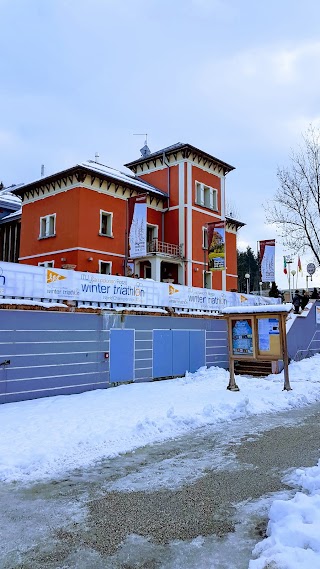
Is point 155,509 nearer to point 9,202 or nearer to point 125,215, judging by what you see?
point 125,215

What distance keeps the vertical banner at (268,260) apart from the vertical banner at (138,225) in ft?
29.3

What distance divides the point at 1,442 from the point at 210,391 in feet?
21.6

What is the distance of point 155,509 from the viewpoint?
4523mm

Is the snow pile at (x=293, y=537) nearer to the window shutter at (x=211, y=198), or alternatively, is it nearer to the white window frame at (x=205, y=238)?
the white window frame at (x=205, y=238)

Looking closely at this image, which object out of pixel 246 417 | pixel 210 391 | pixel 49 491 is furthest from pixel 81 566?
pixel 210 391

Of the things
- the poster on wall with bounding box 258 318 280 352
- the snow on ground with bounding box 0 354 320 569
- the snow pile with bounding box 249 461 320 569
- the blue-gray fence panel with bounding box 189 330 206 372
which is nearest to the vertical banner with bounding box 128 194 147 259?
the blue-gray fence panel with bounding box 189 330 206 372

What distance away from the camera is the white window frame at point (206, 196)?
33.7 m

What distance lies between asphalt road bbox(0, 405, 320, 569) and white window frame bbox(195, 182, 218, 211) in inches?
1099

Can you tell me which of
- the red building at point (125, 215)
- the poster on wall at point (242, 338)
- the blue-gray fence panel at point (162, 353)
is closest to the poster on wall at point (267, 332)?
the poster on wall at point (242, 338)

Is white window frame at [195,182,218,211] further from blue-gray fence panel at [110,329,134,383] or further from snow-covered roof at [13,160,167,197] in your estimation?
blue-gray fence panel at [110,329,134,383]

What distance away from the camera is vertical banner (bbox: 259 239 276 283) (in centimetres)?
2977

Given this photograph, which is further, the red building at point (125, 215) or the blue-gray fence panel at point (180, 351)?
the red building at point (125, 215)

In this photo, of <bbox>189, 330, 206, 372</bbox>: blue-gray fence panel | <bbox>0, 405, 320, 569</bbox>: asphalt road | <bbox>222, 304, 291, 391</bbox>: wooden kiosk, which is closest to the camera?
<bbox>0, 405, 320, 569</bbox>: asphalt road

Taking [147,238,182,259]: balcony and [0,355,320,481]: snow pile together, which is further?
[147,238,182,259]: balcony
